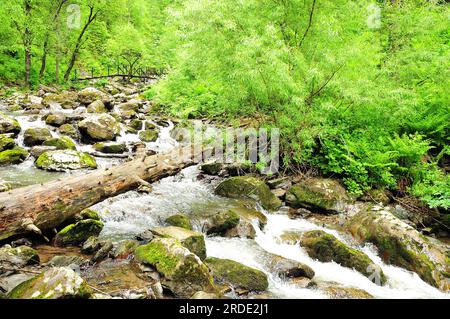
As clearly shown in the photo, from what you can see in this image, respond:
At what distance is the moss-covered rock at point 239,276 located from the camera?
5.46 metres

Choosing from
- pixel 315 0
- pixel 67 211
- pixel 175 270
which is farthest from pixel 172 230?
pixel 315 0

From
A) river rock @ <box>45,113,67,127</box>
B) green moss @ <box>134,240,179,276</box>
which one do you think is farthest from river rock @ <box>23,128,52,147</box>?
green moss @ <box>134,240,179,276</box>

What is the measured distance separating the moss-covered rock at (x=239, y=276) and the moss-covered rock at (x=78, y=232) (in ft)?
8.25

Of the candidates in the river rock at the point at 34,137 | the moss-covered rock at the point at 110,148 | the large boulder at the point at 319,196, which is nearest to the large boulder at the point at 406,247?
the large boulder at the point at 319,196

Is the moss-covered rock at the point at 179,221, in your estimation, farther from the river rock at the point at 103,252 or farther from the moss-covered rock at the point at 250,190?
the moss-covered rock at the point at 250,190

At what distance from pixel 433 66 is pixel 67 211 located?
39.3 feet

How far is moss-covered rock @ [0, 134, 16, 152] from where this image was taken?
11148 millimetres

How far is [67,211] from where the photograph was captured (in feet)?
20.5

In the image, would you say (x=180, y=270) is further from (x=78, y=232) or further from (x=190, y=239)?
(x=78, y=232)

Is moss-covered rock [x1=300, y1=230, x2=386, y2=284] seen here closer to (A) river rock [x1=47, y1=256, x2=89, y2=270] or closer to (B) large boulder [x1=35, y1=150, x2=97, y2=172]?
(A) river rock [x1=47, y1=256, x2=89, y2=270]

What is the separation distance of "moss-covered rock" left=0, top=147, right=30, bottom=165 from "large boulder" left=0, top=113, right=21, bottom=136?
2116 mm

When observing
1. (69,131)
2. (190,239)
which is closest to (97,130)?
(69,131)

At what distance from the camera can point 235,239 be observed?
7199mm
